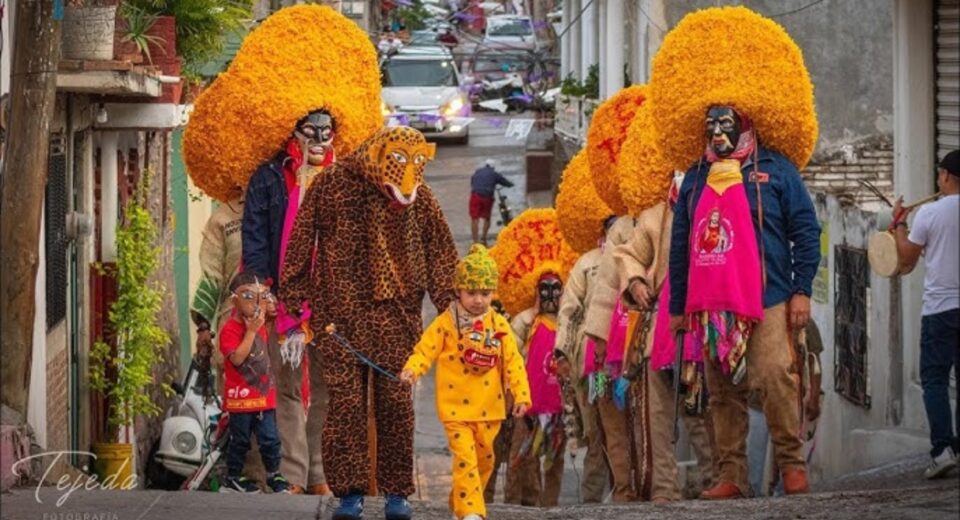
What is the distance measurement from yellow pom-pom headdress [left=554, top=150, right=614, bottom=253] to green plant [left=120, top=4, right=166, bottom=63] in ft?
10.4

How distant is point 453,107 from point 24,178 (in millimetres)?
32458

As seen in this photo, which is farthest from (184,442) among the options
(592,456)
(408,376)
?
(408,376)

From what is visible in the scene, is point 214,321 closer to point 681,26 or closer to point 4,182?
point 4,182

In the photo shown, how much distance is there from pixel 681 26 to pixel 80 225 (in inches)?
216

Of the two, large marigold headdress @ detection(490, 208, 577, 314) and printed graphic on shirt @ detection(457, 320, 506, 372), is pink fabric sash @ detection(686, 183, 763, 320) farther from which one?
large marigold headdress @ detection(490, 208, 577, 314)

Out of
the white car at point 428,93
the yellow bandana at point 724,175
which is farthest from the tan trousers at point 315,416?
the white car at point 428,93

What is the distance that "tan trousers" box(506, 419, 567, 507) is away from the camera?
1560 cm

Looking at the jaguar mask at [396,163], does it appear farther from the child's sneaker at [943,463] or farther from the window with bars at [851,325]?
the window with bars at [851,325]

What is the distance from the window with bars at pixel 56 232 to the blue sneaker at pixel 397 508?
4572 mm

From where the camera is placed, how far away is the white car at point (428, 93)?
42938 mm

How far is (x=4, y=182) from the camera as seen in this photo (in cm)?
1119

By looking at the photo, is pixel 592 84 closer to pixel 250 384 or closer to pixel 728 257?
pixel 250 384

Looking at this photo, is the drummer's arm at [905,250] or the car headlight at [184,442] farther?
the car headlight at [184,442]

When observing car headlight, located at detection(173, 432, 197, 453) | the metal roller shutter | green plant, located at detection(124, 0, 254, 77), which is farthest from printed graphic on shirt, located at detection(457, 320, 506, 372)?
car headlight, located at detection(173, 432, 197, 453)
